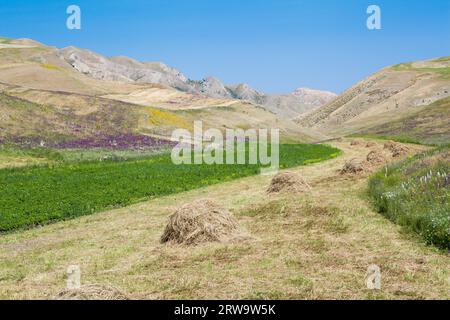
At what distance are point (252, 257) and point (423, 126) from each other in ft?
243

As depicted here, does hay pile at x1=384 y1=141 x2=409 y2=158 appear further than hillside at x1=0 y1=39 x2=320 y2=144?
No

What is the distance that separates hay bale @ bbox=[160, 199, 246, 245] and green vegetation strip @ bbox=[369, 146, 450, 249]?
16.9 feet

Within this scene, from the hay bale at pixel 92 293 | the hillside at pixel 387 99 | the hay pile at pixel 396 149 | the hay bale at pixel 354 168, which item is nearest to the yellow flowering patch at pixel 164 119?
the hay pile at pixel 396 149

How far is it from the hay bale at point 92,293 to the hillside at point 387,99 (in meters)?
82.2

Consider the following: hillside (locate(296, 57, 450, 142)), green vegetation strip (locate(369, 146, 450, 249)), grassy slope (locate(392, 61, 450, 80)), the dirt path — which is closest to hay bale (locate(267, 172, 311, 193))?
the dirt path

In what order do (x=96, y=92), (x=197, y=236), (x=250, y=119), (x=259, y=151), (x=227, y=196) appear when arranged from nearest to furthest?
1. (x=197, y=236)
2. (x=227, y=196)
3. (x=259, y=151)
4. (x=250, y=119)
5. (x=96, y=92)

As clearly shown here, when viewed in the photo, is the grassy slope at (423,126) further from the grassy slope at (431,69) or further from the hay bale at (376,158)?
the grassy slope at (431,69)

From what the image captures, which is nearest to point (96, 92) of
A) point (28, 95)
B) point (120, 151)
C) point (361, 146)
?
point (28, 95)

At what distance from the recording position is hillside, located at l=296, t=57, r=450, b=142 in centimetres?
10919

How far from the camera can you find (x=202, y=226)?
48.9 ft

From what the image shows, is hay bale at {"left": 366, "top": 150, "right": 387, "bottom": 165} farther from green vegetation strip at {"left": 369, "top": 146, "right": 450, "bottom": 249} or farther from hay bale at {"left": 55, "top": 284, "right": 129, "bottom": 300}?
hay bale at {"left": 55, "top": 284, "right": 129, "bottom": 300}
